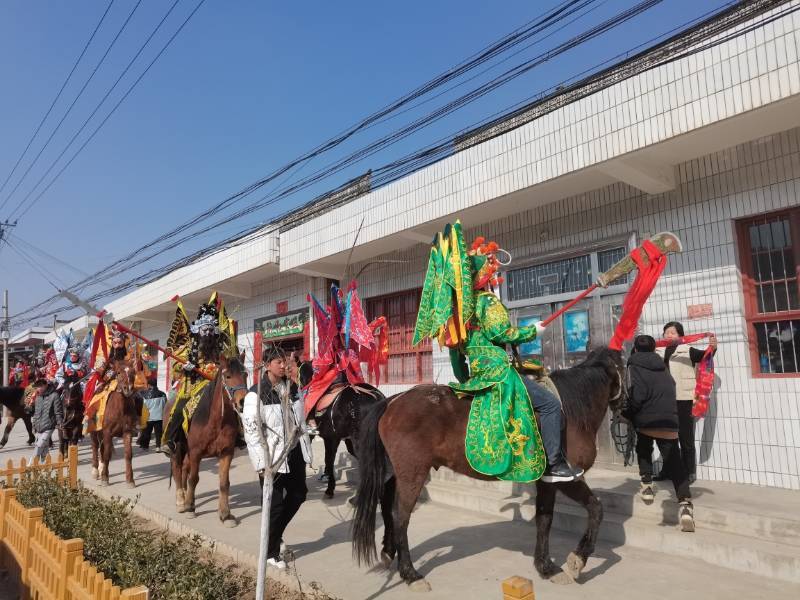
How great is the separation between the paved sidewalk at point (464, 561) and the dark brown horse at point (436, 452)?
8.7 inches

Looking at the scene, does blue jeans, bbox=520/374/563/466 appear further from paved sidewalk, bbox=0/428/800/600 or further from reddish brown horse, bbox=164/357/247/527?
reddish brown horse, bbox=164/357/247/527

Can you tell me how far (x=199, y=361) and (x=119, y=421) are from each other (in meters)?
3.03

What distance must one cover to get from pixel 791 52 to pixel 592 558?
15.3ft

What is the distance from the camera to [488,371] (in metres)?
4.28

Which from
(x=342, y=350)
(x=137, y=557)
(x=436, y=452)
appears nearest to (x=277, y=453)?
(x=137, y=557)

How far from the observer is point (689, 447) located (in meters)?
5.68

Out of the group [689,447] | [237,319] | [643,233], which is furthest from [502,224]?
[237,319]

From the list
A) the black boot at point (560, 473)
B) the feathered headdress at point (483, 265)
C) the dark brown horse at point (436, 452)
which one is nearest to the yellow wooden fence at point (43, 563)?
the dark brown horse at point (436, 452)

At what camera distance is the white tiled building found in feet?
17.4

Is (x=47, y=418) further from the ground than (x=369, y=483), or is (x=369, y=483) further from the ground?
(x=47, y=418)

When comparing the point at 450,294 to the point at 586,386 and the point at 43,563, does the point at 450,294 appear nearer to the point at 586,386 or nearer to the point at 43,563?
the point at 586,386

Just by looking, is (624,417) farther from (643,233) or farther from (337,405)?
(337,405)

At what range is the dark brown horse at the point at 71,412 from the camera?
10633mm

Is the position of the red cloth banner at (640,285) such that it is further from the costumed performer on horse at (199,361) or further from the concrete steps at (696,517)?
the costumed performer on horse at (199,361)
